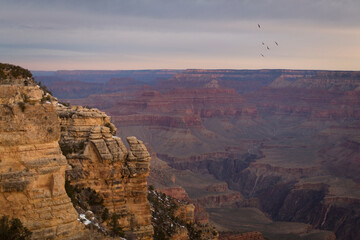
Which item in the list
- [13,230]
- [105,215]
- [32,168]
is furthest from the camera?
[105,215]

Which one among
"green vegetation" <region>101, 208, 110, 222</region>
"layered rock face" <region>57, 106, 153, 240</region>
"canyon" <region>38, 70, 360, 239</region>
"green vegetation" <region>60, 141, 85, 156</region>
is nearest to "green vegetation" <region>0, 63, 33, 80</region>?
"layered rock face" <region>57, 106, 153, 240</region>

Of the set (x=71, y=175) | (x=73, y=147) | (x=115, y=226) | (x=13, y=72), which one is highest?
(x=13, y=72)

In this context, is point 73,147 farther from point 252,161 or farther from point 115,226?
point 252,161

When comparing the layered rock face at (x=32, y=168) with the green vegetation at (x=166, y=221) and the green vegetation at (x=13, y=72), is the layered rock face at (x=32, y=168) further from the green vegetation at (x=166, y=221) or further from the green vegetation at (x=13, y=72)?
the green vegetation at (x=166, y=221)

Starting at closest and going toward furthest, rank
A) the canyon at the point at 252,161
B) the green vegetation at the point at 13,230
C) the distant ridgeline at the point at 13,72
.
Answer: the green vegetation at the point at 13,230 → the distant ridgeline at the point at 13,72 → the canyon at the point at 252,161

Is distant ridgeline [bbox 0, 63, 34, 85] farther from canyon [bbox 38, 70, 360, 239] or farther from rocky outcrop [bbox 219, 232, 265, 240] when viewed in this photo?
canyon [bbox 38, 70, 360, 239]

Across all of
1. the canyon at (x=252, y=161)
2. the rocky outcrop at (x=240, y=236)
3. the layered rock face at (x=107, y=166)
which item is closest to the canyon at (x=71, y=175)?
the layered rock face at (x=107, y=166)

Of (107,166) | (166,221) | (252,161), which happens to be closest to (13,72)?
(107,166)
